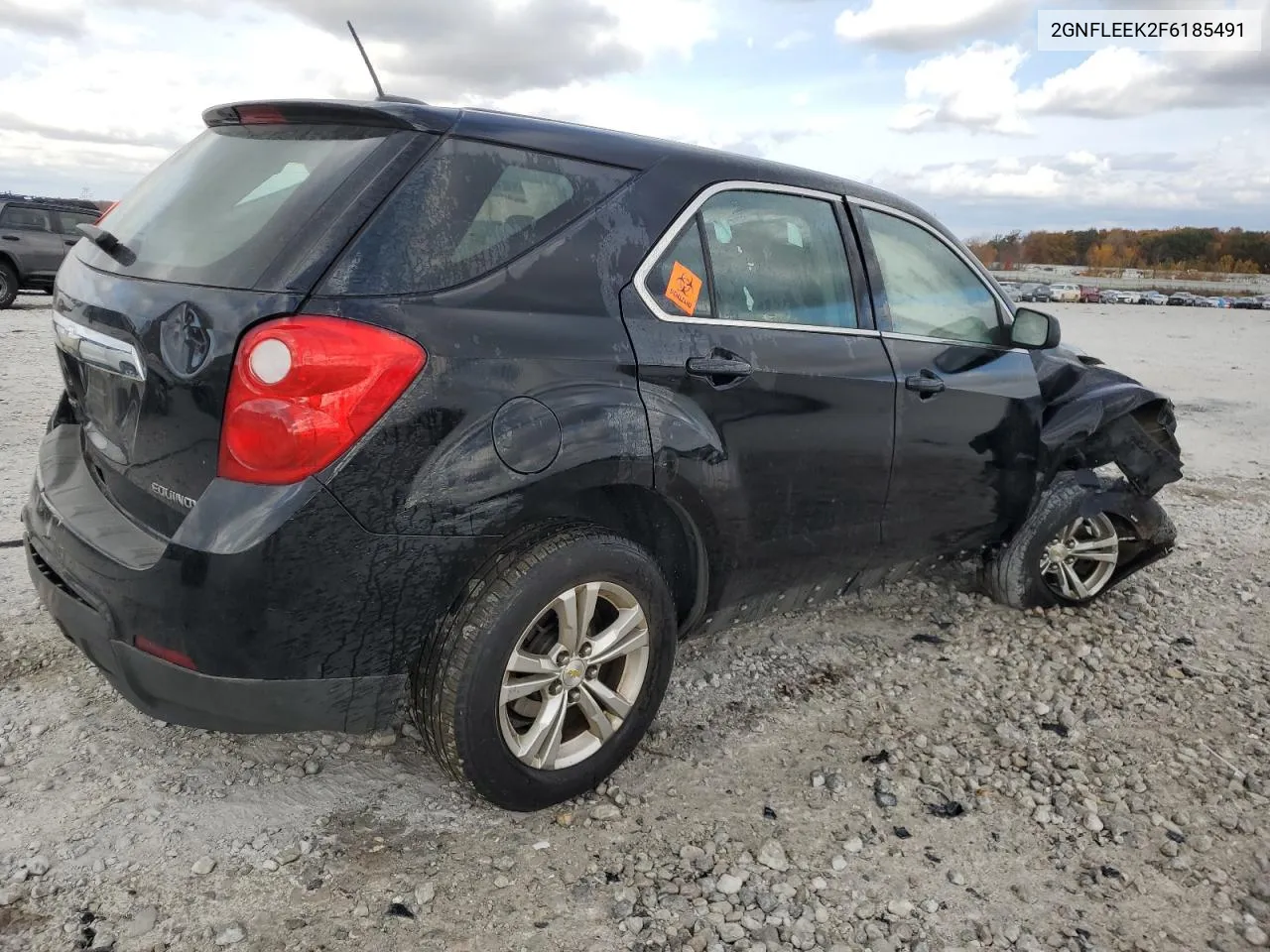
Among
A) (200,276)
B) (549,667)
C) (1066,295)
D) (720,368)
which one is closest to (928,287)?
(720,368)

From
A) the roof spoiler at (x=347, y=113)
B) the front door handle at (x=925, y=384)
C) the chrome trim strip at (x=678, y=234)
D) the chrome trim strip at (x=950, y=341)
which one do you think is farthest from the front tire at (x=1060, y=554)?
the roof spoiler at (x=347, y=113)

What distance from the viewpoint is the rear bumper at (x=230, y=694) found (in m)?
2.15

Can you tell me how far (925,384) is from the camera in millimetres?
3350

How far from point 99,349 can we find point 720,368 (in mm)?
1597

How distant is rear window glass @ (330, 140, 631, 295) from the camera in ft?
7.13

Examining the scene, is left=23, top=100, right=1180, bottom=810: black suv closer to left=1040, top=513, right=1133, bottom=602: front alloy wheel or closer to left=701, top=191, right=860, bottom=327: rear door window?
left=701, top=191, right=860, bottom=327: rear door window

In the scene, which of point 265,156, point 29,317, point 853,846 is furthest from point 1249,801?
point 29,317

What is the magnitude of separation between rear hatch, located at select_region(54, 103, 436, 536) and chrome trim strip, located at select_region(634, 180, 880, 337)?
659 millimetres

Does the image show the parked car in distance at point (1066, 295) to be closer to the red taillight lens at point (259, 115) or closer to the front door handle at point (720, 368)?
the front door handle at point (720, 368)

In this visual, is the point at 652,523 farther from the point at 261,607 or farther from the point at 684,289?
the point at 261,607

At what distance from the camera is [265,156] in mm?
2465

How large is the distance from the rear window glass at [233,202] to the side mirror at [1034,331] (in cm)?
265

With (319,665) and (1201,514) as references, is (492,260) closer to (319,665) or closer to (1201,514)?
(319,665)

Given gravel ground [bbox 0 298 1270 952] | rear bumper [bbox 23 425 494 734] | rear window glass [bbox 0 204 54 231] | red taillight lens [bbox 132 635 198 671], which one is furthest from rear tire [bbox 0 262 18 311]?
red taillight lens [bbox 132 635 198 671]
